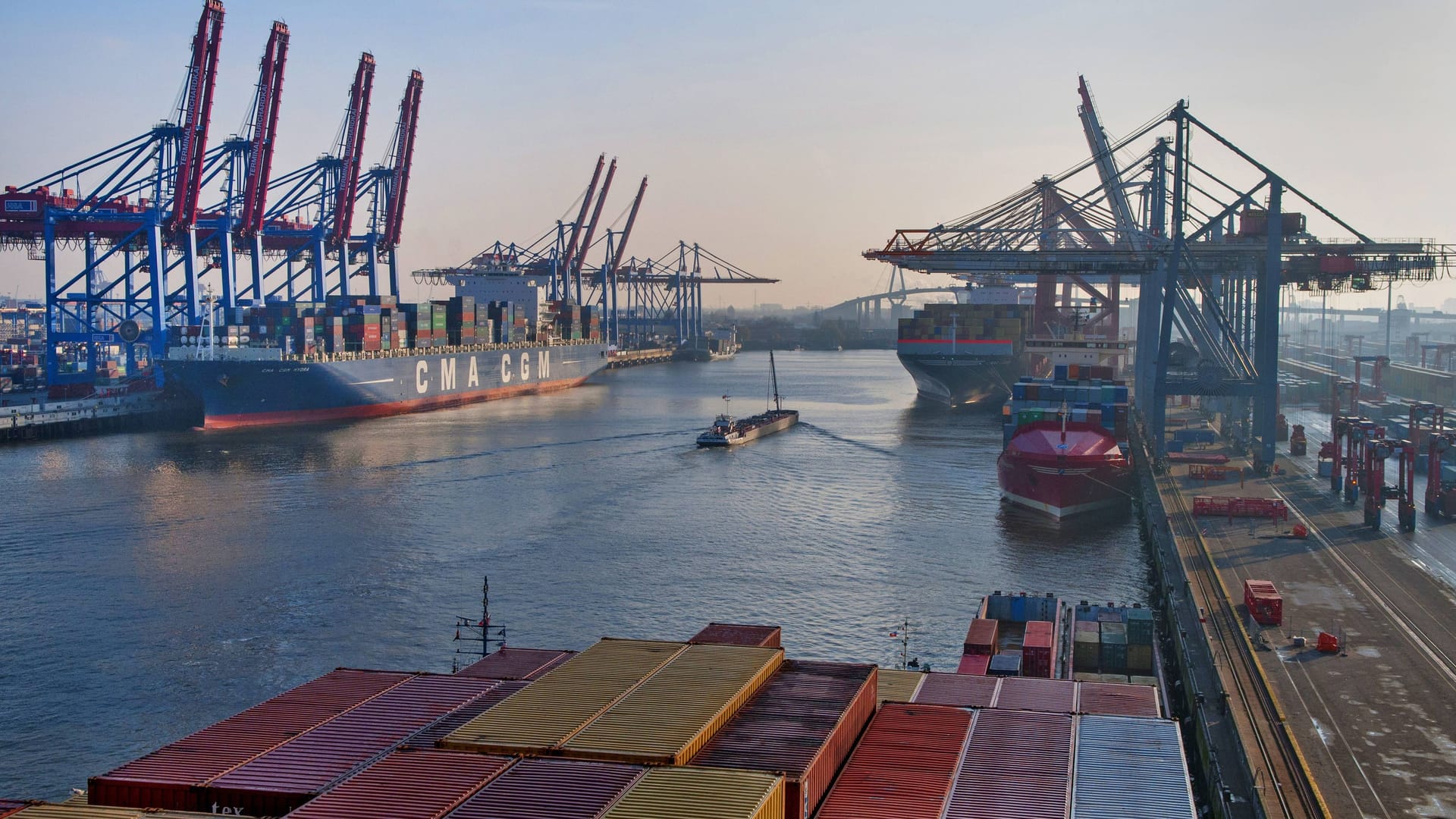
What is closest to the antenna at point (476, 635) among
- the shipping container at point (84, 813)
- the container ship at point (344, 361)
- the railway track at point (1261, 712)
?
the shipping container at point (84, 813)

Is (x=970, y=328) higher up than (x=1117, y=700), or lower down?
higher up

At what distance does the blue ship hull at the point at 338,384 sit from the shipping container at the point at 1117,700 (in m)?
45.9

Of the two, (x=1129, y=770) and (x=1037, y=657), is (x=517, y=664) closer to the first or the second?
(x=1037, y=657)

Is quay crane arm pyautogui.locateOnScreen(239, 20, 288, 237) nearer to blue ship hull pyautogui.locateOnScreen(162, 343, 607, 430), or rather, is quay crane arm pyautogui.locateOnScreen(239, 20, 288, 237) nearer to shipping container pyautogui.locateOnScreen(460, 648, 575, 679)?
Answer: blue ship hull pyautogui.locateOnScreen(162, 343, 607, 430)

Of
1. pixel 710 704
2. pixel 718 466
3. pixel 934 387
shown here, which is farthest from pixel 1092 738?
pixel 934 387

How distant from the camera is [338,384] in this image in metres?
57.9

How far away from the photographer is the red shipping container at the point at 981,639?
64.4 feet

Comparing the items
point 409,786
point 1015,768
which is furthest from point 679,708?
point 1015,768

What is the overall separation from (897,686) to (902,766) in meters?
4.05

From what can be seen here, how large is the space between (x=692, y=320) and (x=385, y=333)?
8465 centimetres

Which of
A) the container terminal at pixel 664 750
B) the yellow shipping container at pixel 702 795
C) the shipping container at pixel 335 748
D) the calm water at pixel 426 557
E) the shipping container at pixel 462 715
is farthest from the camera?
the calm water at pixel 426 557

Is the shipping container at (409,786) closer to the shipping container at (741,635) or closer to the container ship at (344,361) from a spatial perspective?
the shipping container at (741,635)

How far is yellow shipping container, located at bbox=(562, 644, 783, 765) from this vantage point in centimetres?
1166

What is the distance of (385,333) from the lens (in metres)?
64.2
